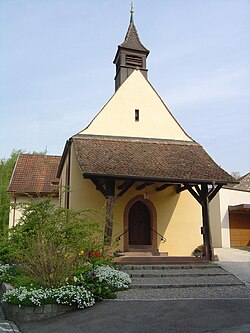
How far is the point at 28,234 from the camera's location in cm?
1020

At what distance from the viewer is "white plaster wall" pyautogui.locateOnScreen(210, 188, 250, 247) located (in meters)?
22.0

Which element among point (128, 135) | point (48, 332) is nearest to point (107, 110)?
point (128, 135)

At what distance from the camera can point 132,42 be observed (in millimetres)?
17766

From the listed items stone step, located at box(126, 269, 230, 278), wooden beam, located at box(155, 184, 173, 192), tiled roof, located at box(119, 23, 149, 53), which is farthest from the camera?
tiled roof, located at box(119, 23, 149, 53)

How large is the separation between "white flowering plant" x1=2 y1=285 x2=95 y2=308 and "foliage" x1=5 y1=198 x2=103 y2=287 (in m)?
0.45

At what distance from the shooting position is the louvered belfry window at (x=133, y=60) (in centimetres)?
1741

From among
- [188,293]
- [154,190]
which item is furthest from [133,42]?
[188,293]

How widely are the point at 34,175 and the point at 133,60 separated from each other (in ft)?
33.7

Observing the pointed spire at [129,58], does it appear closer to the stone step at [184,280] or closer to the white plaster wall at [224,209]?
the white plaster wall at [224,209]

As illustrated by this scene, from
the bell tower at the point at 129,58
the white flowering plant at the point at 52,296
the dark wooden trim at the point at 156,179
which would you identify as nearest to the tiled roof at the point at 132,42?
the bell tower at the point at 129,58

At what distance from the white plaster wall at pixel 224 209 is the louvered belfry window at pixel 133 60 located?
32.7ft

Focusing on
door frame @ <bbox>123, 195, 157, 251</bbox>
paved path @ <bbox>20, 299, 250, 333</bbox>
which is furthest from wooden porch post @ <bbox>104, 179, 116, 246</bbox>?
paved path @ <bbox>20, 299, 250, 333</bbox>

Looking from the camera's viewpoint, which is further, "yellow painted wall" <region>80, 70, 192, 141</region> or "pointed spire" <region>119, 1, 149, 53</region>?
"pointed spire" <region>119, 1, 149, 53</region>

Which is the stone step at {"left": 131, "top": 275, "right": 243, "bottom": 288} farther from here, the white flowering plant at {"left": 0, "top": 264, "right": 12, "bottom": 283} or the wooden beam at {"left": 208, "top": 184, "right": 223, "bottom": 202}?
the white flowering plant at {"left": 0, "top": 264, "right": 12, "bottom": 283}
